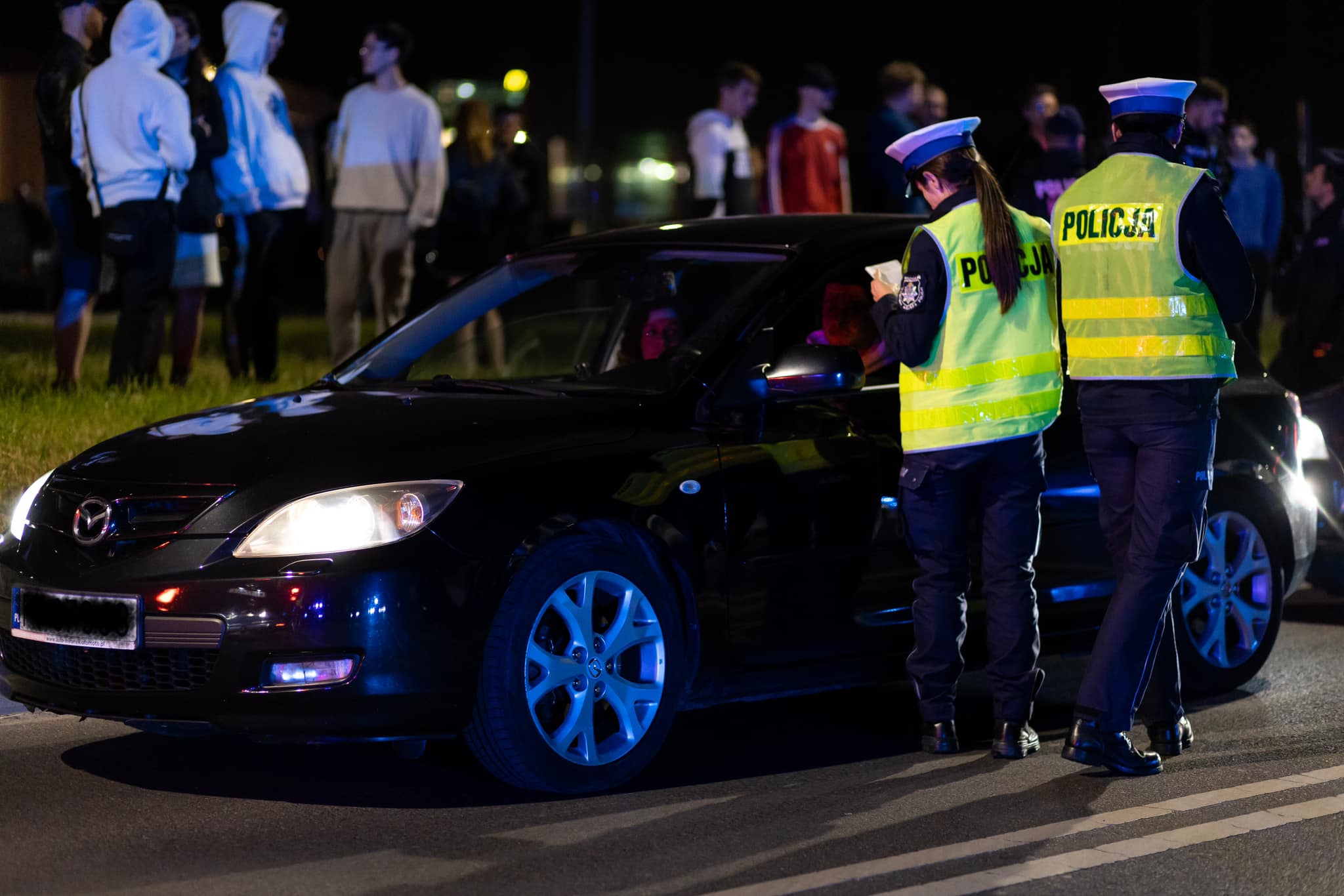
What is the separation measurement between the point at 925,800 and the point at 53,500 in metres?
2.51

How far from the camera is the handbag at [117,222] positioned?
10.4 metres

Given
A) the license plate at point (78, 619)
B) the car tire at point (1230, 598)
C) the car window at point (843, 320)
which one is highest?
the car window at point (843, 320)

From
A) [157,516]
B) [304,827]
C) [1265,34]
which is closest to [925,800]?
[304,827]

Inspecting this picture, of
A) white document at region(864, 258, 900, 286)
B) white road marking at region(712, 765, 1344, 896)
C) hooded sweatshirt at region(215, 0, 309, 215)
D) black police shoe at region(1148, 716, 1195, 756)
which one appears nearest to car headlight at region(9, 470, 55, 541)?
white road marking at region(712, 765, 1344, 896)

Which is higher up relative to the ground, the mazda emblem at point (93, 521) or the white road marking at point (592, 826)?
the mazda emblem at point (93, 521)

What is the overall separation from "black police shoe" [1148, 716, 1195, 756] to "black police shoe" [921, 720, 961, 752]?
59cm

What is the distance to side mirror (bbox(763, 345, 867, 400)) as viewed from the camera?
19.9 ft

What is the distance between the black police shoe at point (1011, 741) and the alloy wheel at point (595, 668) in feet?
3.50

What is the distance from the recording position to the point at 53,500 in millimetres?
5836

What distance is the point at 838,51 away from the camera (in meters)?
36.7

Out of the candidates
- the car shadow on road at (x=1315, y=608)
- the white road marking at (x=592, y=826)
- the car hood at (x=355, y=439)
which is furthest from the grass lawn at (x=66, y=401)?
the car shadow on road at (x=1315, y=608)

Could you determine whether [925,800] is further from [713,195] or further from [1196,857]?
[713,195]

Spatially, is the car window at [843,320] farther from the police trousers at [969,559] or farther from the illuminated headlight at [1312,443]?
the illuminated headlight at [1312,443]

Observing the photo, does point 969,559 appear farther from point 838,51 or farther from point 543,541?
point 838,51
